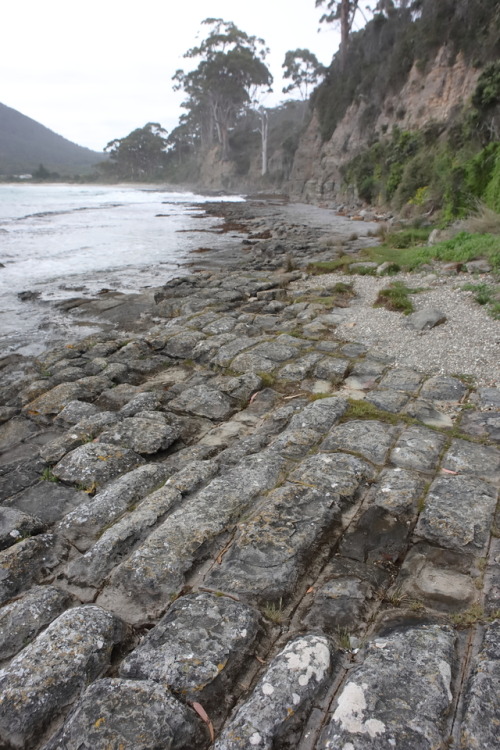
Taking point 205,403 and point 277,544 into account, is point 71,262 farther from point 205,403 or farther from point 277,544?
point 277,544

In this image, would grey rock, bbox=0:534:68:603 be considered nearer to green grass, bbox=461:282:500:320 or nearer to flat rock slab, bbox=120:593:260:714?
flat rock slab, bbox=120:593:260:714

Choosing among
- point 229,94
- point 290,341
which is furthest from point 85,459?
point 229,94

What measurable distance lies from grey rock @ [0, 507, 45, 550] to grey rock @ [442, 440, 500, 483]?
263cm

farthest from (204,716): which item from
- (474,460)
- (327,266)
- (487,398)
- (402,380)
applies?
(327,266)

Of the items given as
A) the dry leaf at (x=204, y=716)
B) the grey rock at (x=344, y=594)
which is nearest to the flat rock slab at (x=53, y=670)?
the dry leaf at (x=204, y=716)

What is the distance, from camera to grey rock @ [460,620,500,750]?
1.51 metres

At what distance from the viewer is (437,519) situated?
2592mm

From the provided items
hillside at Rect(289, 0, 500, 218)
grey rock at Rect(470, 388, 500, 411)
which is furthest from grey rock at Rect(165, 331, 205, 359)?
hillside at Rect(289, 0, 500, 218)

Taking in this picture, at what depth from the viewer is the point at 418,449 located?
3293 mm

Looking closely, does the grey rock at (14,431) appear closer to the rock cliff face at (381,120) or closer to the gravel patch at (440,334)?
the gravel patch at (440,334)

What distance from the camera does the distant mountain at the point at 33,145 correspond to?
463 feet

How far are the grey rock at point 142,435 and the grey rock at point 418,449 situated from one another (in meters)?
1.77

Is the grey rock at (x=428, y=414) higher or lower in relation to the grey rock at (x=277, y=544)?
higher

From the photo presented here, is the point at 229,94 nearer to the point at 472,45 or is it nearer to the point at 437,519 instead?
the point at 472,45
